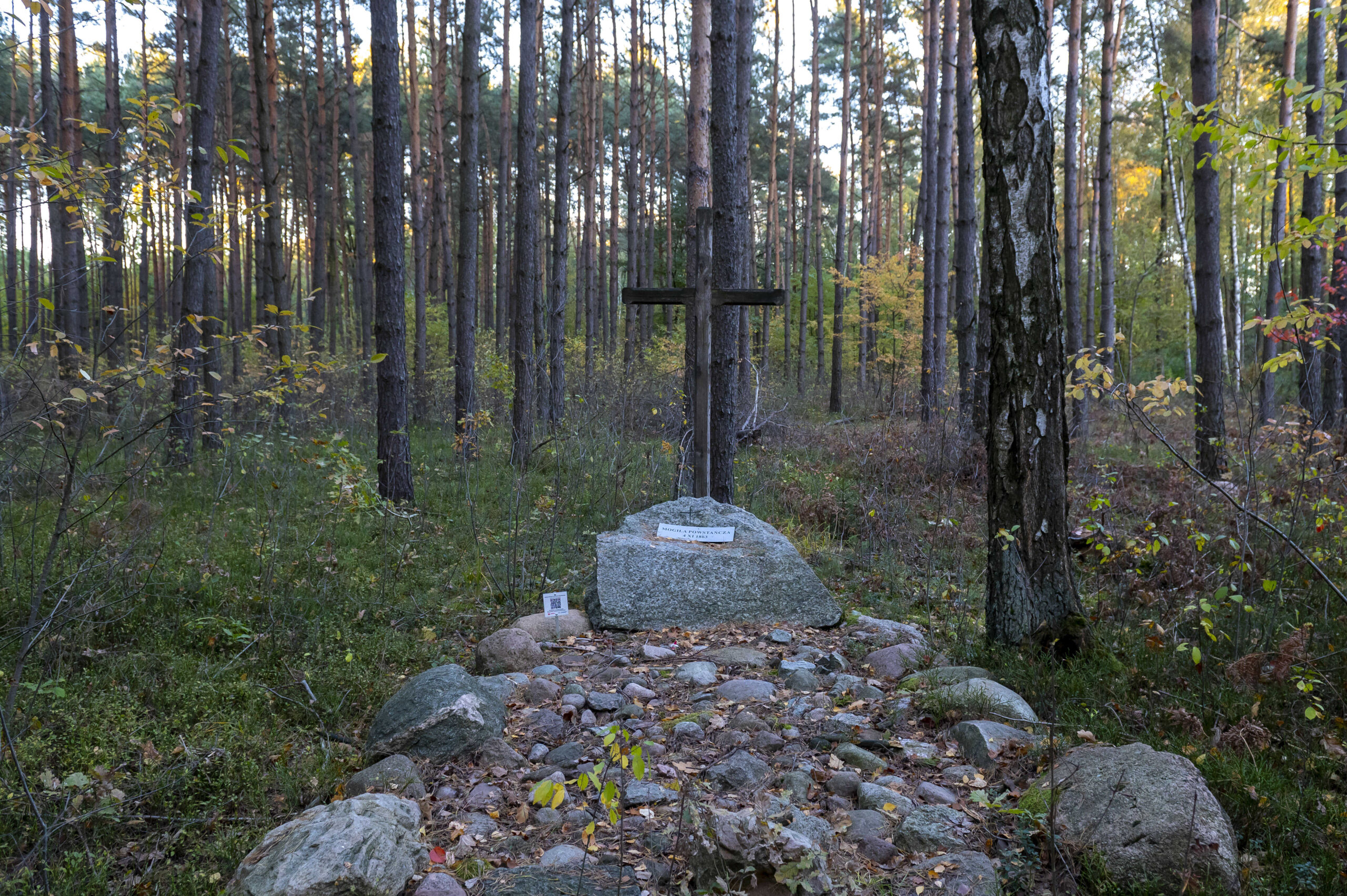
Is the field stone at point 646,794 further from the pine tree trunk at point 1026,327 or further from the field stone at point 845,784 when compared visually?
the pine tree trunk at point 1026,327

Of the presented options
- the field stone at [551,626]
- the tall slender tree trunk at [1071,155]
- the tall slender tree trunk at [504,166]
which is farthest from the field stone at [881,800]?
the tall slender tree trunk at [504,166]

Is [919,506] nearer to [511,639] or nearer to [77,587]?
[511,639]

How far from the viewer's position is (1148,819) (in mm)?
2354

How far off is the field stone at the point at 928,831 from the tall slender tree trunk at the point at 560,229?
863cm

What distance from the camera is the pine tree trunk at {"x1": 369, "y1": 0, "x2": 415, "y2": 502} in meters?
7.11

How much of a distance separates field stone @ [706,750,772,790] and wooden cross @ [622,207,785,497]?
301 centimetres

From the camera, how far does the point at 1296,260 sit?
3077 centimetres

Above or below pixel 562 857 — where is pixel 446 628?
above

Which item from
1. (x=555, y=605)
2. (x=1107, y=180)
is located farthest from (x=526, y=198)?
(x=1107, y=180)

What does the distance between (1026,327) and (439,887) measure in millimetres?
3476

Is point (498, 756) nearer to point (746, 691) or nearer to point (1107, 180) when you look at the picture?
point (746, 691)

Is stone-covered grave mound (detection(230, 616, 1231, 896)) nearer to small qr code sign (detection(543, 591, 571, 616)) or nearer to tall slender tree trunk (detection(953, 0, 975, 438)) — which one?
small qr code sign (detection(543, 591, 571, 616))

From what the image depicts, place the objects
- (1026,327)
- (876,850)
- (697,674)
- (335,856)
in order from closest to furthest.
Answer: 1. (335,856)
2. (876,850)
3. (1026,327)
4. (697,674)

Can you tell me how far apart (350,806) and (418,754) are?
2.36 feet
